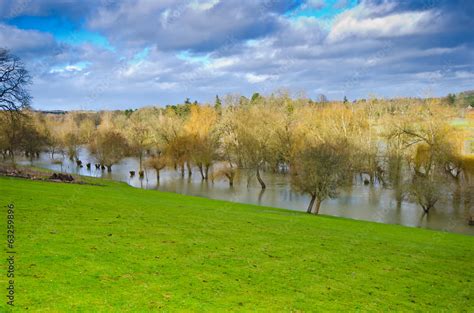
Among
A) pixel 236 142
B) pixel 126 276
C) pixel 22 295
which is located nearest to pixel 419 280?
pixel 126 276

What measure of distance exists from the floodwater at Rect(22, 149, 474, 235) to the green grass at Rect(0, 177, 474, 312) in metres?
23.9

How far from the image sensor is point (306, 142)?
67562 millimetres

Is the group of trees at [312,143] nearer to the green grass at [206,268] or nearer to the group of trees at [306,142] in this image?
the group of trees at [306,142]

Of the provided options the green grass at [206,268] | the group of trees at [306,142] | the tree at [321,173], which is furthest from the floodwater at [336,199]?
the green grass at [206,268]

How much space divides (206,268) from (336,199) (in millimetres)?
43872

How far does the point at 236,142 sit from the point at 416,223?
38084 mm

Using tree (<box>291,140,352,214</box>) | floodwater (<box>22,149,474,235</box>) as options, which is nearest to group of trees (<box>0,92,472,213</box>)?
tree (<box>291,140,352,214</box>)

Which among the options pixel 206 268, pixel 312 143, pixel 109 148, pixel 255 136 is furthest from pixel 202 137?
pixel 206 268

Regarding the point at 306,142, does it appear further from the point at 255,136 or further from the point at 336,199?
the point at 336,199

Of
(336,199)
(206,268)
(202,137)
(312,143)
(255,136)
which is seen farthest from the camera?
(202,137)

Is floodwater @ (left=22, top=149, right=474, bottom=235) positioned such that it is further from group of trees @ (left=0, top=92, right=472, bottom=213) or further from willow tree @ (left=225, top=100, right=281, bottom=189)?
willow tree @ (left=225, top=100, right=281, bottom=189)

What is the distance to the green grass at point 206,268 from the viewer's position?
1008 centimetres

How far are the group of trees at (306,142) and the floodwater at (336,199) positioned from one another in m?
1.72

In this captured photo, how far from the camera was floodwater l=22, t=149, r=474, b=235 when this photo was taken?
4444 cm
